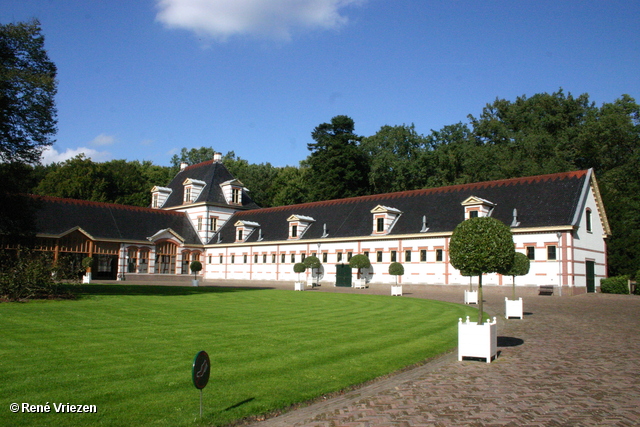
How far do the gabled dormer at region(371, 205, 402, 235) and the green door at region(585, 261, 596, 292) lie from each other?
14.7m

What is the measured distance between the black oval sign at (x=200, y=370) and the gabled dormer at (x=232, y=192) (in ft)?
183

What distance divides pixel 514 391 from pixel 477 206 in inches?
1179

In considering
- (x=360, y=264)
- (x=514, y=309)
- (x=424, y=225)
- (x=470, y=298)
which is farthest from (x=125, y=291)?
(x=424, y=225)

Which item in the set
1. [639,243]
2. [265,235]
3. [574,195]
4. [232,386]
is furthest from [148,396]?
[265,235]

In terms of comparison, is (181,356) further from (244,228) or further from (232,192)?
(232,192)

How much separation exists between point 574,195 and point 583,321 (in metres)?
18.2

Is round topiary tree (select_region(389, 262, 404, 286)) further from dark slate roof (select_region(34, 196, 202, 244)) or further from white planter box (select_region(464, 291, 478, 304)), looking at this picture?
dark slate roof (select_region(34, 196, 202, 244))

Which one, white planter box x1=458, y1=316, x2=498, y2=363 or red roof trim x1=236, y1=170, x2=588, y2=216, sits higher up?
red roof trim x1=236, y1=170, x2=588, y2=216

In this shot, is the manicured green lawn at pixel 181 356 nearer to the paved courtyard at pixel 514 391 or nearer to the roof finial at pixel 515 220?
the paved courtyard at pixel 514 391

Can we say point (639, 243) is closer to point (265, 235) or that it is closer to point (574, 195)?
point (574, 195)

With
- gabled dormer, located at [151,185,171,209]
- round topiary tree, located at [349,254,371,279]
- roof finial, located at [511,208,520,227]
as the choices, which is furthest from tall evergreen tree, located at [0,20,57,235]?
gabled dormer, located at [151,185,171,209]

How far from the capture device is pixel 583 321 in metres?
18.6

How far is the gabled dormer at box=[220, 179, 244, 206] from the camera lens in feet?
202

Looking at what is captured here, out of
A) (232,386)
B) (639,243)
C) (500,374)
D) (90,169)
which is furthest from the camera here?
(90,169)
